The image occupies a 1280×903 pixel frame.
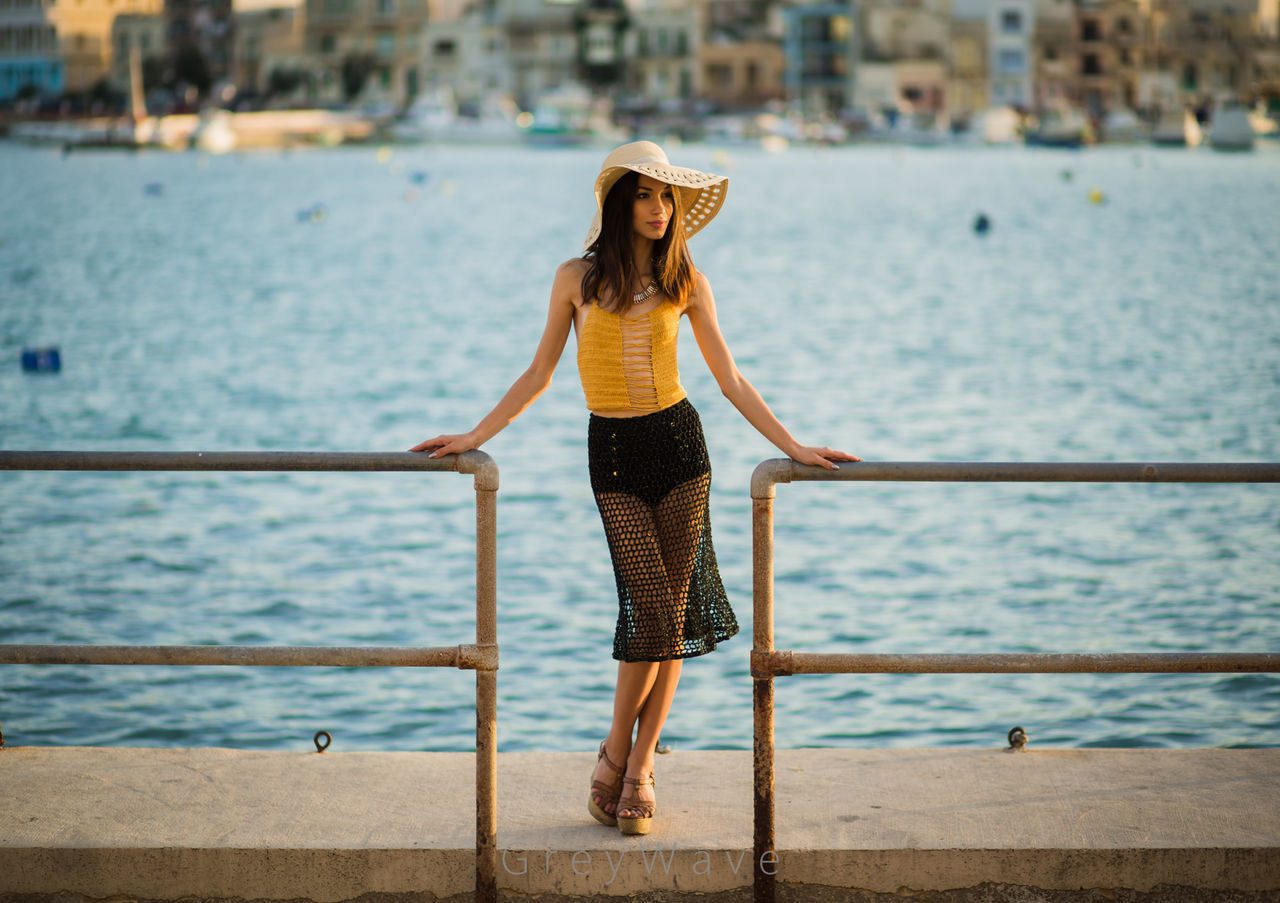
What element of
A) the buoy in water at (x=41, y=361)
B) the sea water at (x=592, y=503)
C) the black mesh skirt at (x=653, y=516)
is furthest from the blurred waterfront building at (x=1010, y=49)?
the black mesh skirt at (x=653, y=516)

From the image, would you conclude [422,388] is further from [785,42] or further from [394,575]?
[785,42]

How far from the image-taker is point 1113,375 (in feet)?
80.9

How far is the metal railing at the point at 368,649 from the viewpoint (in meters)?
3.55

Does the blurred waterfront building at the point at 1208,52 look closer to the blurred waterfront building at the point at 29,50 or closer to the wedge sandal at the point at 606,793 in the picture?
the blurred waterfront building at the point at 29,50

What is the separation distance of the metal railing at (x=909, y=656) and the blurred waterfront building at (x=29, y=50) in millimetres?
125910

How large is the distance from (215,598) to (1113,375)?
55.7 ft

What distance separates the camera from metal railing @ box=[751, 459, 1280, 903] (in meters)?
3.51

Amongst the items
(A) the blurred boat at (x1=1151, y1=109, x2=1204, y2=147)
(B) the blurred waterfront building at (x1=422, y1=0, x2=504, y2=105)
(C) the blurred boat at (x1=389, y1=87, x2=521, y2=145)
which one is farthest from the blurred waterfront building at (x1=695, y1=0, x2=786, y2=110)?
(A) the blurred boat at (x1=1151, y1=109, x2=1204, y2=147)

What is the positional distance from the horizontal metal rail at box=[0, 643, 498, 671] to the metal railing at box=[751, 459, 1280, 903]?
0.67 m

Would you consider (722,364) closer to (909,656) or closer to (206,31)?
(909,656)

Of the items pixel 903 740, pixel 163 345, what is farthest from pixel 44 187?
pixel 903 740

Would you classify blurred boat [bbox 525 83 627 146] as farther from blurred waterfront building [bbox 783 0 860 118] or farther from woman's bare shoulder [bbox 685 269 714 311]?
woman's bare shoulder [bbox 685 269 714 311]

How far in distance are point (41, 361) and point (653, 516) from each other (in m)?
23.4

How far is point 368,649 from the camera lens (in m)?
3.55
